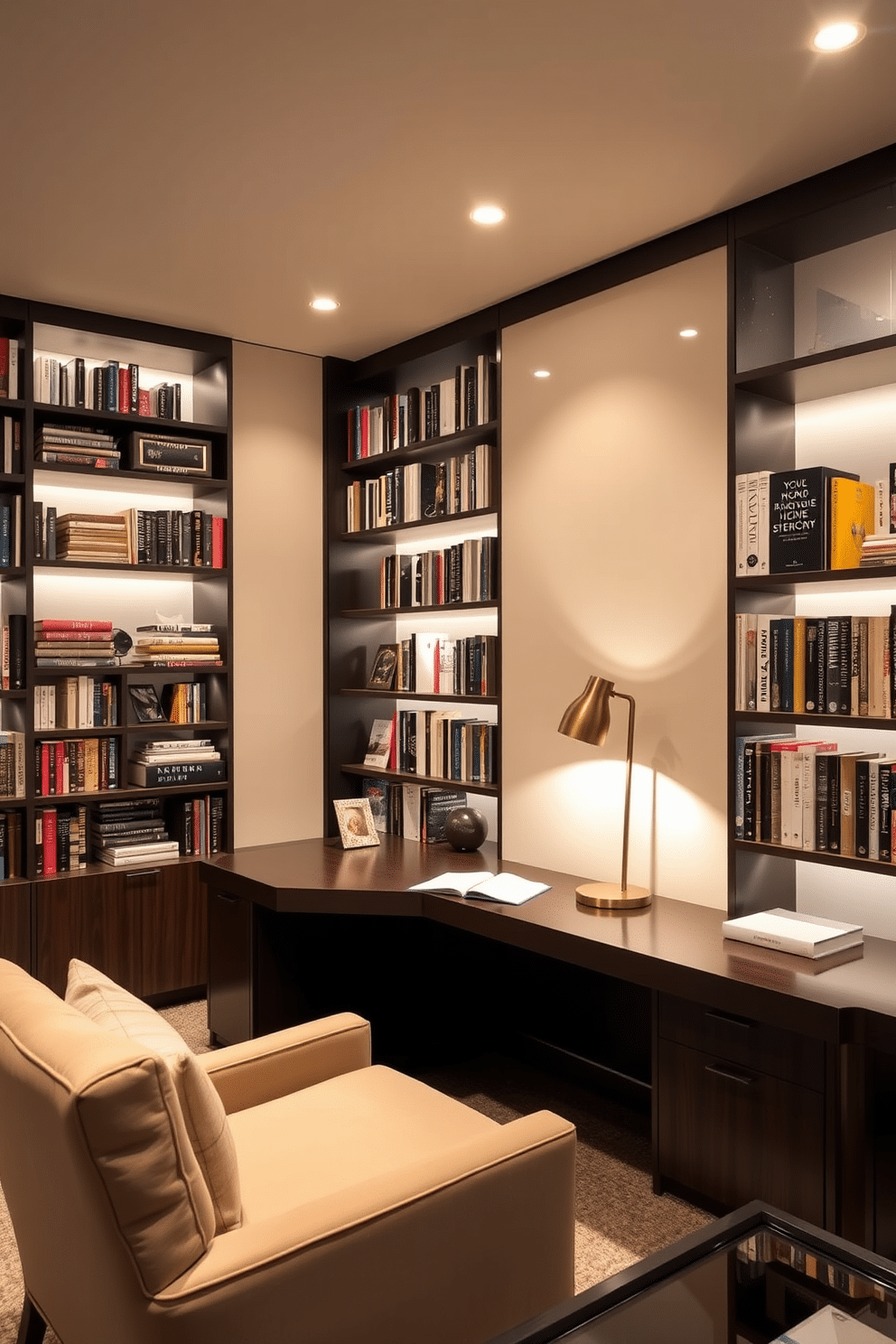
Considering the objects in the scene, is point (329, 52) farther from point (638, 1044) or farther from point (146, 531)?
point (638, 1044)

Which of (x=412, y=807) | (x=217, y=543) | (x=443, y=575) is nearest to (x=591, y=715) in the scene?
(x=443, y=575)

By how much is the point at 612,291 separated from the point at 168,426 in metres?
1.87

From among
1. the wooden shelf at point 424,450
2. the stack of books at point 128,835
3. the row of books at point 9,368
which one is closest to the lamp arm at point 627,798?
the wooden shelf at point 424,450

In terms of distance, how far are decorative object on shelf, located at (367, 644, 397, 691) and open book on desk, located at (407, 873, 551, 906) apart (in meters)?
1.20

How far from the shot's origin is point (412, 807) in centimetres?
422

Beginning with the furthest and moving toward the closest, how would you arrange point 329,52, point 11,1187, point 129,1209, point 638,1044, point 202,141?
point 638,1044 → point 202,141 → point 329,52 → point 11,1187 → point 129,1209

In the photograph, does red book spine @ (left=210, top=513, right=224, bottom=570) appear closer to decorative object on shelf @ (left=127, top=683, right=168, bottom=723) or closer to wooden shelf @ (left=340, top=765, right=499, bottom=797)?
decorative object on shelf @ (left=127, top=683, right=168, bottom=723)

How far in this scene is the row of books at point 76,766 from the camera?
396 centimetres

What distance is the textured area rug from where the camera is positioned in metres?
2.43

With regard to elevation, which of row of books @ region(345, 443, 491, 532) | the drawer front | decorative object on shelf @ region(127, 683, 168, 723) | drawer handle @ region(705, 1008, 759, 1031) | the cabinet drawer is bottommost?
the drawer front

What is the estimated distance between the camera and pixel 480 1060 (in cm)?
365

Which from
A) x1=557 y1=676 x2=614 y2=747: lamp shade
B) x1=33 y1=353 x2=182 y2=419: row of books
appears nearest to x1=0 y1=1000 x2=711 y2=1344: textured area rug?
x1=557 y1=676 x2=614 y2=747: lamp shade

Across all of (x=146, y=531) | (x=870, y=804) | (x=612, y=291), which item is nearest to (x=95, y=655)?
(x=146, y=531)

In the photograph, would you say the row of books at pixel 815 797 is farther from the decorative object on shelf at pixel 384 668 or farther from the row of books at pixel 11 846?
the row of books at pixel 11 846
